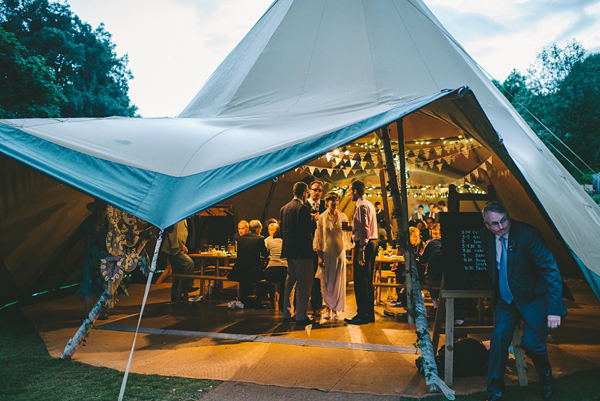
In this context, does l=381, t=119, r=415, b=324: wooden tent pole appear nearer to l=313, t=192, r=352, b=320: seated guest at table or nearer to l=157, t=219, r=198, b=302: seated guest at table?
l=313, t=192, r=352, b=320: seated guest at table

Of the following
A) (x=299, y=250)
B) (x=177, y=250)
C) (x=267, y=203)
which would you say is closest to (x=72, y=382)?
(x=299, y=250)

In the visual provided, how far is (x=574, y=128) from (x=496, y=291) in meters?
25.7

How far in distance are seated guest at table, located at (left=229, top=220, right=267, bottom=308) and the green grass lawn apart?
2.92 metres

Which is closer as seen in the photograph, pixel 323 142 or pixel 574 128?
pixel 323 142

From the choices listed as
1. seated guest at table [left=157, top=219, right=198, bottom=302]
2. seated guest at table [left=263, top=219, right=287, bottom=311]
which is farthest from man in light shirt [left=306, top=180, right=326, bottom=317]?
seated guest at table [left=157, top=219, right=198, bottom=302]

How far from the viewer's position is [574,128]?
2573cm

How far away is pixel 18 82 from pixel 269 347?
17343 mm

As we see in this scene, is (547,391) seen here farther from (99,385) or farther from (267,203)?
(267,203)

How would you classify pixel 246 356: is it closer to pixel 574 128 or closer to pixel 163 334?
pixel 163 334

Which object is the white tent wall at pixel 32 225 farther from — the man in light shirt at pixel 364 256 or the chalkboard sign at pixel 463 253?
the chalkboard sign at pixel 463 253

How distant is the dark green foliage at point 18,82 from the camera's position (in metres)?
17.5

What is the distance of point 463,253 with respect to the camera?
179 inches

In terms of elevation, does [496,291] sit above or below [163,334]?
above

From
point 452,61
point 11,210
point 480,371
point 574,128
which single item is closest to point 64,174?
point 11,210
